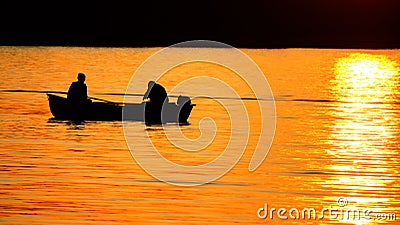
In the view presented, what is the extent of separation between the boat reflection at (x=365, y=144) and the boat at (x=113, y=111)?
5.46 m

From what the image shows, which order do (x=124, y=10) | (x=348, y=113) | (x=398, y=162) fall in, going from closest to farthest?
(x=398, y=162) → (x=348, y=113) → (x=124, y=10)

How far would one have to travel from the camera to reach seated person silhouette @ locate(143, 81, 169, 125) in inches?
1532

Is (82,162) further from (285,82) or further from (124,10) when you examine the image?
(124,10)

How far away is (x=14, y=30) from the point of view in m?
156

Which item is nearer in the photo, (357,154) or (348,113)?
(357,154)

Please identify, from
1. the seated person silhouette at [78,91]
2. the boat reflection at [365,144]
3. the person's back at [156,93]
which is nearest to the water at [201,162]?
the boat reflection at [365,144]

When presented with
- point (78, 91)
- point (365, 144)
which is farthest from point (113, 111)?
point (365, 144)

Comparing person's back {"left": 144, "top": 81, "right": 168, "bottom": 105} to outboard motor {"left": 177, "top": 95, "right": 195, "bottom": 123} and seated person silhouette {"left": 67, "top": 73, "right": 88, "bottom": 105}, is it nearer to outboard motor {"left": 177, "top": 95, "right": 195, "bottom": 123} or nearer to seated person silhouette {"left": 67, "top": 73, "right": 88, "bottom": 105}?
outboard motor {"left": 177, "top": 95, "right": 195, "bottom": 123}

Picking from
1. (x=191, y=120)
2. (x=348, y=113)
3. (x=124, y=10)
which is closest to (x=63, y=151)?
(x=191, y=120)

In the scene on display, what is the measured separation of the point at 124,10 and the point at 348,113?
439 feet

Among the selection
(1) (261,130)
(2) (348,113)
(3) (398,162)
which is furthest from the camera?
(2) (348,113)

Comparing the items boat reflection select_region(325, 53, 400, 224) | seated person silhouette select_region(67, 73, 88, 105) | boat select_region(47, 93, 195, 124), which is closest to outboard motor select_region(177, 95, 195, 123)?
Result: boat select_region(47, 93, 195, 124)

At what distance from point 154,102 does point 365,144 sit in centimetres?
785

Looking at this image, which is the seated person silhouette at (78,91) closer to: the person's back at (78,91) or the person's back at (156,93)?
the person's back at (78,91)
